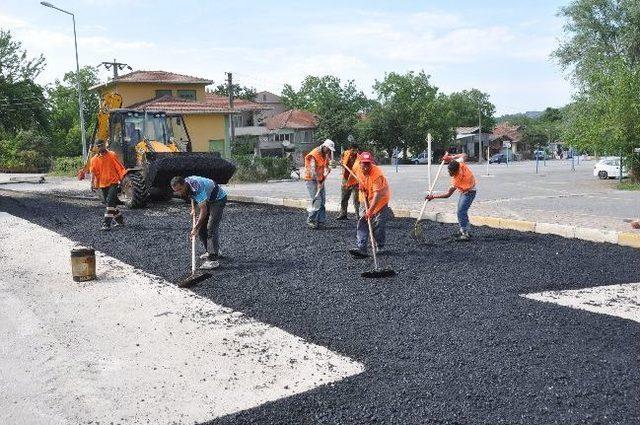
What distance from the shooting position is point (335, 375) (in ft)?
14.4

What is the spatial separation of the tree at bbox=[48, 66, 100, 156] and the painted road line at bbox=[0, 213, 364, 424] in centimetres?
5616

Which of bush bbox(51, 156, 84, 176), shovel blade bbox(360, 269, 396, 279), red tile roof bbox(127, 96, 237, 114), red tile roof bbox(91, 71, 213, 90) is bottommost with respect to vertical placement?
shovel blade bbox(360, 269, 396, 279)

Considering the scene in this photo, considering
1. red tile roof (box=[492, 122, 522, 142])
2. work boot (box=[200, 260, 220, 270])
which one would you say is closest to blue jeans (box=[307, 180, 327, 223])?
work boot (box=[200, 260, 220, 270])

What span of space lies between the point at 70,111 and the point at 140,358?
231 ft

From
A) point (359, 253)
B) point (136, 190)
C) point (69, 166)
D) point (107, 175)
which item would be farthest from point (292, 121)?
point (359, 253)

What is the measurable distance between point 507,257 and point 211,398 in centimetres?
522

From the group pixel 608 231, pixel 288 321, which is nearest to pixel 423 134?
pixel 608 231

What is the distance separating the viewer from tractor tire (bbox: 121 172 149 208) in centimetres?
1404

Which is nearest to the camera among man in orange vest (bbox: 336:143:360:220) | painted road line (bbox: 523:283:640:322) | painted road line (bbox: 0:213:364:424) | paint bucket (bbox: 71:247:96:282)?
painted road line (bbox: 0:213:364:424)

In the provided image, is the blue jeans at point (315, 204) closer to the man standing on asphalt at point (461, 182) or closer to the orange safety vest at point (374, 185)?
the man standing on asphalt at point (461, 182)

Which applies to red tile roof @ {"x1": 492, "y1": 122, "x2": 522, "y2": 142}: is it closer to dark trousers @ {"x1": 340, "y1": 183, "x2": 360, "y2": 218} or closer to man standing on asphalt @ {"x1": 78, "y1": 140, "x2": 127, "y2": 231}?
dark trousers @ {"x1": 340, "y1": 183, "x2": 360, "y2": 218}

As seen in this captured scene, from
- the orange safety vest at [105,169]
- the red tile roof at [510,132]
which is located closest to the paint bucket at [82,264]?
the orange safety vest at [105,169]

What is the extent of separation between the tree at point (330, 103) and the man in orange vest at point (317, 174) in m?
47.3

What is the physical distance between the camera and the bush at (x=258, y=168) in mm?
26734
